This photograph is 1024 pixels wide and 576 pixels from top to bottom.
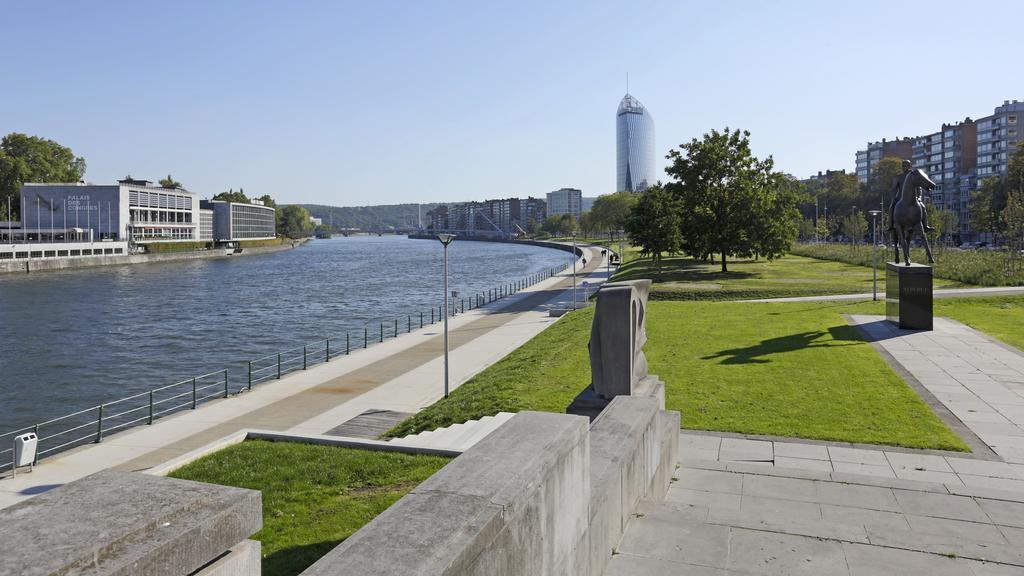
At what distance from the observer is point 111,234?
126 meters

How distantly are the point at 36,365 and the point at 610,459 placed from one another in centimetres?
3680

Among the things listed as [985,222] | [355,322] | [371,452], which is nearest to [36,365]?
[355,322]

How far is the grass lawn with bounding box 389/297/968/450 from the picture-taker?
502 inches

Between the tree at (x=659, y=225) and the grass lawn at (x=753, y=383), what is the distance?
28504 millimetres

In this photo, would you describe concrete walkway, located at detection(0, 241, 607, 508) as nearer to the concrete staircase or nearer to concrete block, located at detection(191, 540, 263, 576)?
the concrete staircase

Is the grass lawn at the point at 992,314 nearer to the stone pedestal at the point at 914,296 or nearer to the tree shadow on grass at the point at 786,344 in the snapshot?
the stone pedestal at the point at 914,296

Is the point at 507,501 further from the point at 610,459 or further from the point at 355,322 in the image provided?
the point at 355,322

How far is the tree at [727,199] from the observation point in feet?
164

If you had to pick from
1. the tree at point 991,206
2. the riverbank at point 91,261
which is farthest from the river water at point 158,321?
Answer: the tree at point 991,206

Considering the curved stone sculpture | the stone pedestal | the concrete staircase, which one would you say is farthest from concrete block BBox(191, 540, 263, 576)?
the stone pedestal

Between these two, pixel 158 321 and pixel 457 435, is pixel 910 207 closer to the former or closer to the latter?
pixel 457 435

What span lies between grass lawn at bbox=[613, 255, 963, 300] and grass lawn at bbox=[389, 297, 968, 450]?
416 inches

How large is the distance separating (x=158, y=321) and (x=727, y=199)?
40914 millimetres

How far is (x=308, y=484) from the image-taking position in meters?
11.1
